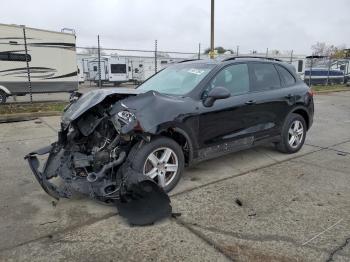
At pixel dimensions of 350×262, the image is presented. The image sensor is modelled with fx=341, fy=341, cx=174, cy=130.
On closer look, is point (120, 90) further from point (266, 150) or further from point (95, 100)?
point (266, 150)

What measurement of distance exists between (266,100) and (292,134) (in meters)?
1.07

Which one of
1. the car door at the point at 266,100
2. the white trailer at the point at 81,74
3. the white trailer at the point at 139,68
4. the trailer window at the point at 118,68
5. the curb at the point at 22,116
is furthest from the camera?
the white trailer at the point at 139,68

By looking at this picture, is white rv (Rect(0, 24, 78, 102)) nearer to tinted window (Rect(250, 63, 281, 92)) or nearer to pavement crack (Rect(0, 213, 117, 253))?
tinted window (Rect(250, 63, 281, 92))

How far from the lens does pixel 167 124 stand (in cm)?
404

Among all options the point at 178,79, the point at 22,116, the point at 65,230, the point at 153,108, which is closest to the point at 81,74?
the point at 22,116

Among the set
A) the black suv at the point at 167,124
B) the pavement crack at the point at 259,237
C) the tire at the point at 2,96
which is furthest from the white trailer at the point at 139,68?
the pavement crack at the point at 259,237

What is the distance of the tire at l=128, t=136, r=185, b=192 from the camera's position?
12.6ft

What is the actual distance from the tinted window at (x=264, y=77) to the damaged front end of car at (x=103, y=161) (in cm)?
211

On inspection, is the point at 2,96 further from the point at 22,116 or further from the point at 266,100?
the point at 266,100

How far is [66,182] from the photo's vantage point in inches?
145

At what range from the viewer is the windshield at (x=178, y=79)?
4.75 metres

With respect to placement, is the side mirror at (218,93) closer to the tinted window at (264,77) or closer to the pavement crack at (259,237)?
the tinted window at (264,77)

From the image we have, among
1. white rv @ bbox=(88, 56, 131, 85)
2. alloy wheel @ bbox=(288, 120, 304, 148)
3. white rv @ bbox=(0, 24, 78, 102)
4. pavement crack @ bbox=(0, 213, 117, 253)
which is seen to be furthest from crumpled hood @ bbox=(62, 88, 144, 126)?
white rv @ bbox=(88, 56, 131, 85)

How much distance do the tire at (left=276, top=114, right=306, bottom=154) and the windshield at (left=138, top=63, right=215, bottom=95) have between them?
73.3 inches
